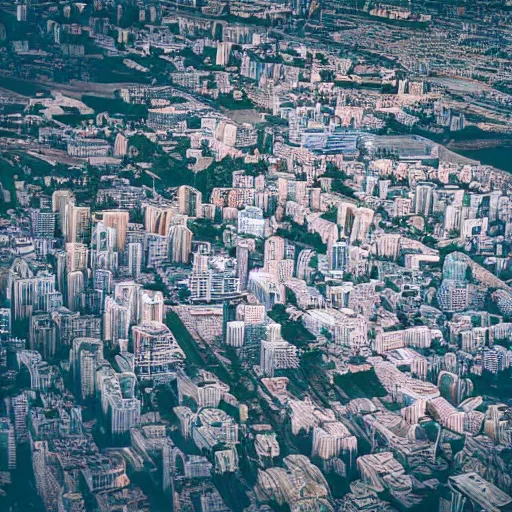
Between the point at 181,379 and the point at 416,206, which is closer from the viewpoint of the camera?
the point at 181,379

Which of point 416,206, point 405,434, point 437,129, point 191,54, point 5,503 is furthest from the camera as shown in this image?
point 191,54

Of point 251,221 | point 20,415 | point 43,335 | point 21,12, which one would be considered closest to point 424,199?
point 251,221

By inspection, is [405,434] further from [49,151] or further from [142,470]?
[49,151]

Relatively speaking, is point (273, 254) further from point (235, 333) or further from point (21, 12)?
point (21, 12)

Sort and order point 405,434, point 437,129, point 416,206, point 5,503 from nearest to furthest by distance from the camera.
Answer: point 5,503
point 405,434
point 416,206
point 437,129

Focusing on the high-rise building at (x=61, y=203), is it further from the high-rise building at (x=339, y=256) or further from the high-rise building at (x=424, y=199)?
the high-rise building at (x=424, y=199)

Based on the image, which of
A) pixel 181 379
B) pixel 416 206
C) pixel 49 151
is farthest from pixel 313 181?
pixel 181 379

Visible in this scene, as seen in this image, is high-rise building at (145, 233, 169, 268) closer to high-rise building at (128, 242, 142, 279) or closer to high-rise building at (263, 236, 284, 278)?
high-rise building at (128, 242, 142, 279)

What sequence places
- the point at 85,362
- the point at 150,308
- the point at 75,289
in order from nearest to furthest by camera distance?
the point at 85,362, the point at 150,308, the point at 75,289

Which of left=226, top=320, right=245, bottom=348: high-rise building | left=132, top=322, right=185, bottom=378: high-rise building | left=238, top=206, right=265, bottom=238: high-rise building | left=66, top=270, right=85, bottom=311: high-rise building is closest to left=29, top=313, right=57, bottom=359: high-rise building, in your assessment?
left=66, top=270, right=85, bottom=311: high-rise building
